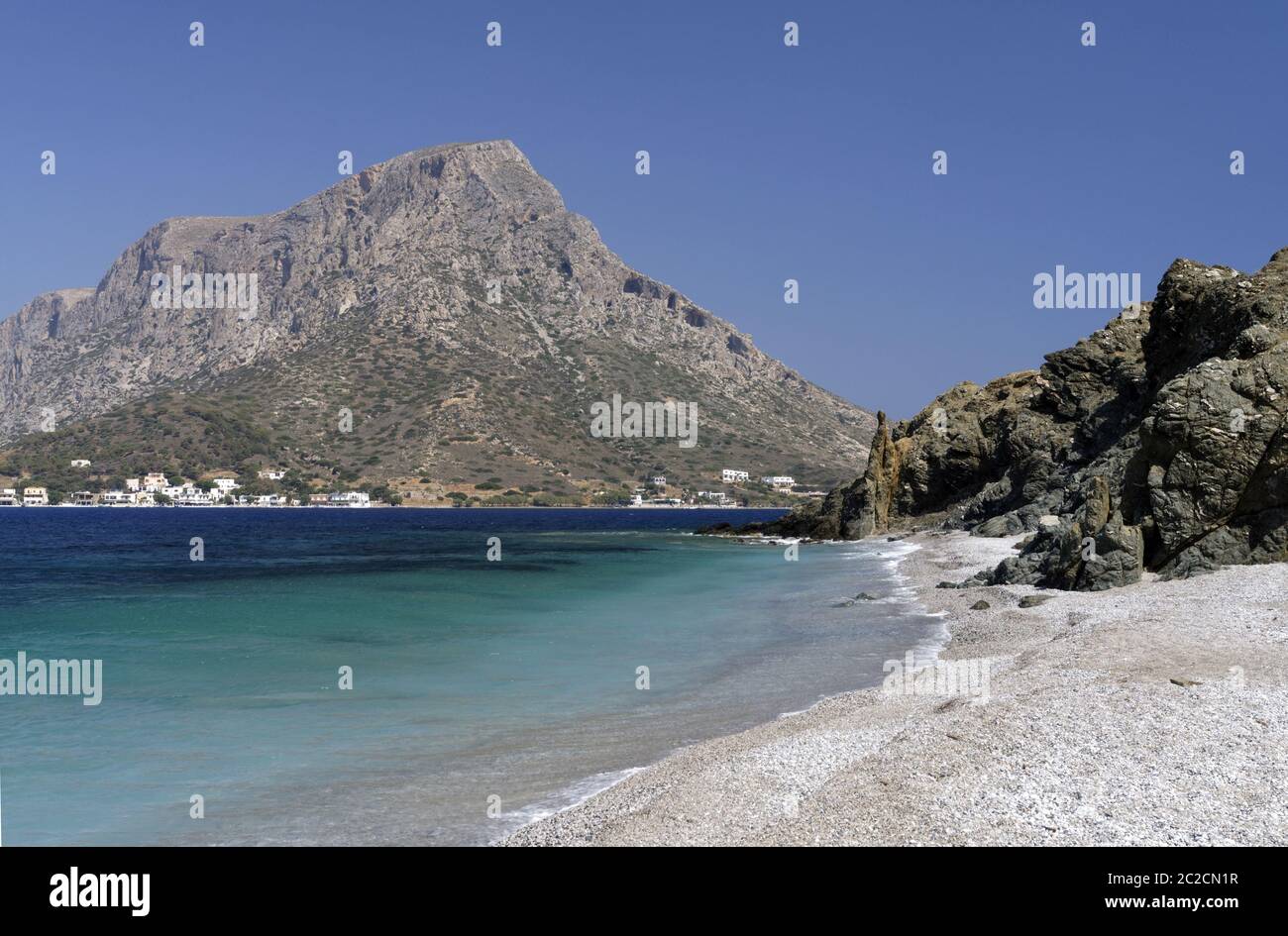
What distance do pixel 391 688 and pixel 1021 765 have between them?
14.8 m

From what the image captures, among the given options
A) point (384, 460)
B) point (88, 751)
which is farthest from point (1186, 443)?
point (384, 460)

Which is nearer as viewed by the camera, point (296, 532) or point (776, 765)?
point (776, 765)

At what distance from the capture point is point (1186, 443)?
27625 mm

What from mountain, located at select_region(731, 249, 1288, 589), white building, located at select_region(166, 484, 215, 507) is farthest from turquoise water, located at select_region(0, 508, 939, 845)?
white building, located at select_region(166, 484, 215, 507)

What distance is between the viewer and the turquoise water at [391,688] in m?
12.5

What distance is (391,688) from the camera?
2119 cm

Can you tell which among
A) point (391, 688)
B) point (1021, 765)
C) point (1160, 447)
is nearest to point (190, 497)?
point (391, 688)

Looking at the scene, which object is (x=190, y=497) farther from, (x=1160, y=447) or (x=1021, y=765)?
(x=1021, y=765)

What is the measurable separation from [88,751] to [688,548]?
6445cm

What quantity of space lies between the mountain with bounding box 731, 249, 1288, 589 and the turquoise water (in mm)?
6433

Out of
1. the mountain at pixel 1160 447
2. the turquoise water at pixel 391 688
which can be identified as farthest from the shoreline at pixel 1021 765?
the mountain at pixel 1160 447
